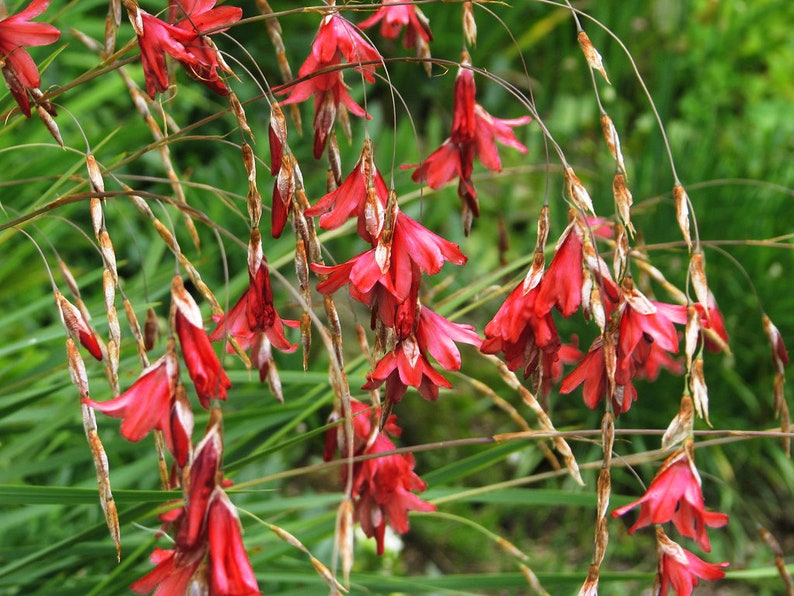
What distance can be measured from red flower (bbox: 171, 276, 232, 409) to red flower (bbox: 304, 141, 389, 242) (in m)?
0.18

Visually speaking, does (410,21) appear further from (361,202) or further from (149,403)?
(149,403)

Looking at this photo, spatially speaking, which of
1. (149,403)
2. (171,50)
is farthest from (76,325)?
(171,50)

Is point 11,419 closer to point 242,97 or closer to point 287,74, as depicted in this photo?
point 287,74

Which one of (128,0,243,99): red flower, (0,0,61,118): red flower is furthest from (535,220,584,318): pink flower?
(0,0,61,118): red flower

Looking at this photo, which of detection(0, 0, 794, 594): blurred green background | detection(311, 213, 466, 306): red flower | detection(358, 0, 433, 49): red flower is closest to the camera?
detection(311, 213, 466, 306): red flower

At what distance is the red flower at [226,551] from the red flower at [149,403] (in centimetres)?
8

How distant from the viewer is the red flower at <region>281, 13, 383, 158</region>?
41.4 inches

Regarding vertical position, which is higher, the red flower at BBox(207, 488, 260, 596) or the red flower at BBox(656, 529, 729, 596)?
the red flower at BBox(207, 488, 260, 596)

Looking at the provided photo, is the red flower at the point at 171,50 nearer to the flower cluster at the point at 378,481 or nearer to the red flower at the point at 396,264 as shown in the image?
the red flower at the point at 396,264

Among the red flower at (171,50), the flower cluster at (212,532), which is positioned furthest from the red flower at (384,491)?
the red flower at (171,50)

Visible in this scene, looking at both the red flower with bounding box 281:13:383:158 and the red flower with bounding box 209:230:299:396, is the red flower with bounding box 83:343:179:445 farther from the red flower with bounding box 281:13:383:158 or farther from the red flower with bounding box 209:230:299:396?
the red flower with bounding box 281:13:383:158

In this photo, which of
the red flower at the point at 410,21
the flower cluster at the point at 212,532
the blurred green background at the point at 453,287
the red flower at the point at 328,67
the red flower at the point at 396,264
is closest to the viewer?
the flower cluster at the point at 212,532

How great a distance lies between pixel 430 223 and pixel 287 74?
1802 mm

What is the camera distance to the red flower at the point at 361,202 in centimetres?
94
